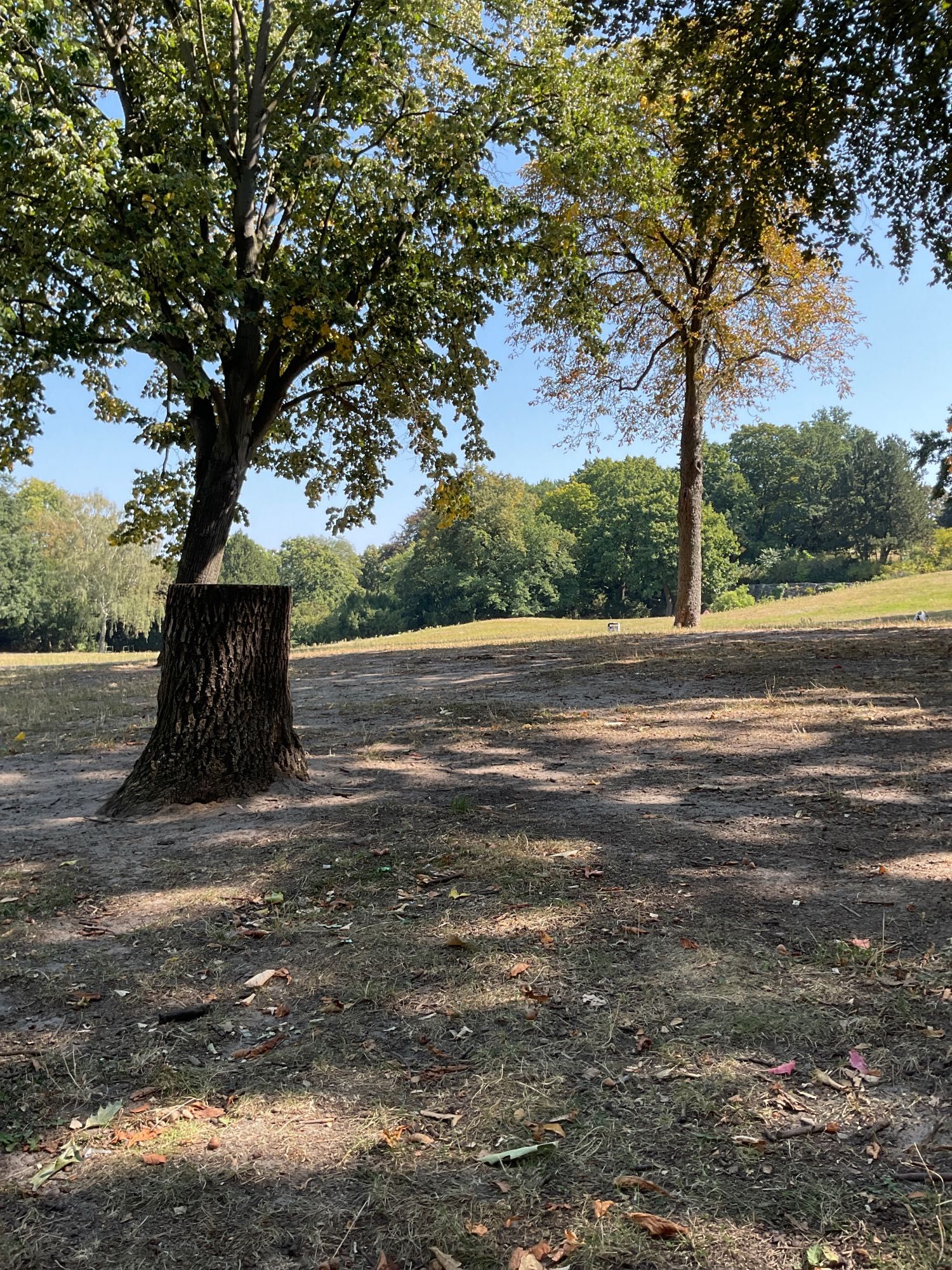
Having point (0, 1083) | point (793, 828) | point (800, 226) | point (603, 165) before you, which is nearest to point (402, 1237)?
point (0, 1083)

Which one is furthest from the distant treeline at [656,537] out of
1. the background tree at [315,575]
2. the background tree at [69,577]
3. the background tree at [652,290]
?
the background tree at [652,290]

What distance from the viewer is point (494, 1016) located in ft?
9.42

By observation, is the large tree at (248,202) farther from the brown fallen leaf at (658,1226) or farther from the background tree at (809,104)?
the brown fallen leaf at (658,1226)

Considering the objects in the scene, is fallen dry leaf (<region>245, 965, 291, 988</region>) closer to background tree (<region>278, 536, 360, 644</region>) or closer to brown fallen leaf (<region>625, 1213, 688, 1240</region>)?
brown fallen leaf (<region>625, 1213, 688, 1240</region>)

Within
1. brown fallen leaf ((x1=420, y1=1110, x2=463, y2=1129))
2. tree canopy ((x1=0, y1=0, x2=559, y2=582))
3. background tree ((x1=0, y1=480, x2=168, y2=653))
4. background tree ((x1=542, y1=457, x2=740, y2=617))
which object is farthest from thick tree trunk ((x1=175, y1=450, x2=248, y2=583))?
background tree ((x1=542, y1=457, x2=740, y2=617))

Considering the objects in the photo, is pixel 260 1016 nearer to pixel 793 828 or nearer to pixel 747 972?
pixel 747 972

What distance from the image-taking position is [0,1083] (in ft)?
8.54

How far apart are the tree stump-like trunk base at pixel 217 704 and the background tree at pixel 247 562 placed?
2886 inches

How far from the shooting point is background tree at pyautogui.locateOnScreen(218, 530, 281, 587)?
80.9m

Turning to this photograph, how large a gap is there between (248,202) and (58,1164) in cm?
1157

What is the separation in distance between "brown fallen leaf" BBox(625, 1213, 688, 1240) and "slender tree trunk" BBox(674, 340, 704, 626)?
15.1m

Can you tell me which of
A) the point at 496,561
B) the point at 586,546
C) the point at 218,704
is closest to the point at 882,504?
the point at 586,546

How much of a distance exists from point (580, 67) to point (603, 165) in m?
1.62

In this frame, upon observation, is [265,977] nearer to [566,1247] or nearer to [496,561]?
[566,1247]
